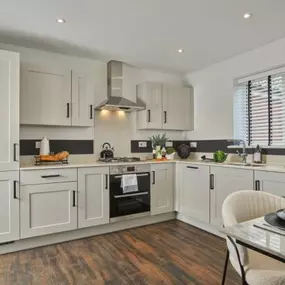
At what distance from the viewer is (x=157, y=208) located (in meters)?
3.60

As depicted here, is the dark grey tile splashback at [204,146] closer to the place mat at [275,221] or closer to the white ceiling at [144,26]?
the white ceiling at [144,26]

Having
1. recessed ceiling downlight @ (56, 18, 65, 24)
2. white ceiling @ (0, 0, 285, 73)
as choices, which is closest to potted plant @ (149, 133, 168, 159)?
white ceiling @ (0, 0, 285, 73)

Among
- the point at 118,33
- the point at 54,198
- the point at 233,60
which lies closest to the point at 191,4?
the point at 118,33

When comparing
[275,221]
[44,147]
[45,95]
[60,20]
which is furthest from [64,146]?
[275,221]

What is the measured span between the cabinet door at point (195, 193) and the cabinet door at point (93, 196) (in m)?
1.16

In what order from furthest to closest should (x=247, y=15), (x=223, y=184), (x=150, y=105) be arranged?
(x=150, y=105) → (x=223, y=184) → (x=247, y=15)

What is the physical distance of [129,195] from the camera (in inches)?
131

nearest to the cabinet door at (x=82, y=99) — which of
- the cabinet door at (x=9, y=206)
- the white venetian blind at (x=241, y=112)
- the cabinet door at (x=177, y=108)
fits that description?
the cabinet door at (x=9, y=206)

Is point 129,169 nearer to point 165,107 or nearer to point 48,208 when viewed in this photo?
point 48,208

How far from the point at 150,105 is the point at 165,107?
282 mm

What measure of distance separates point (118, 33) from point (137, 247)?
2.44m

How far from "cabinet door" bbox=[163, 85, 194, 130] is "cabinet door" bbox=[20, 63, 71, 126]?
62.5 inches

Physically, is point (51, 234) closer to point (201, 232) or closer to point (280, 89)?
point (201, 232)

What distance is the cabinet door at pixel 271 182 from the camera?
2.39 metres
